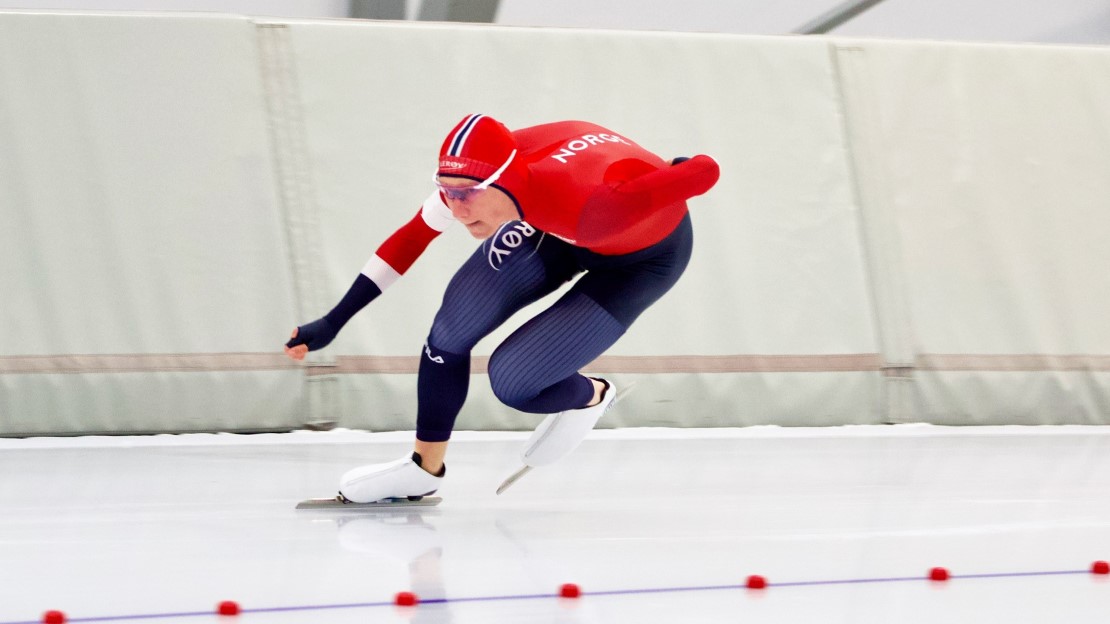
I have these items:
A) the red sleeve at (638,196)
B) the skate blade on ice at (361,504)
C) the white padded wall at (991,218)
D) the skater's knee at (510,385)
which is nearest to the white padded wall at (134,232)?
the skate blade on ice at (361,504)

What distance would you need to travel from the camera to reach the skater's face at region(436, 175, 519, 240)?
2.24 m

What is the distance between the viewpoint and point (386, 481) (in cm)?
257

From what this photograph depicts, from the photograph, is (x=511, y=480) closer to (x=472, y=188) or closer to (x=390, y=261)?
(x=390, y=261)

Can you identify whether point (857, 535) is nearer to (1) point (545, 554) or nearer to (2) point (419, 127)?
(1) point (545, 554)

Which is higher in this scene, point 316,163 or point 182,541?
point 316,163

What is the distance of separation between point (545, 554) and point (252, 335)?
7.13ft

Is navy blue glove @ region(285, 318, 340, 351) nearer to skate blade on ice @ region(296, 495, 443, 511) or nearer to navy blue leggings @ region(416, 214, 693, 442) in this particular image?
navy blue leggings @ region(416, 214, 693, 442)

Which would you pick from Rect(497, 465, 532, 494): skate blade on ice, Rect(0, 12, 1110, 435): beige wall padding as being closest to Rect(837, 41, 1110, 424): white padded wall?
Rect(0, 12, 1110, 435): beige wall padding

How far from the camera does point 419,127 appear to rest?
14.1ft

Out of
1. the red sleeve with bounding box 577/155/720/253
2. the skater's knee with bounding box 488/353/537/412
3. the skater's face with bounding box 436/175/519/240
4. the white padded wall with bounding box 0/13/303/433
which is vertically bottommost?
the skater's knee with bounding box 488/353/537/412

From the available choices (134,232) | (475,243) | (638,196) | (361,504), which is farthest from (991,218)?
(134,232)

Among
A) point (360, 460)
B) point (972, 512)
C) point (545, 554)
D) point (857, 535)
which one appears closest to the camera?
point (545, 554)

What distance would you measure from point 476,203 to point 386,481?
75cm

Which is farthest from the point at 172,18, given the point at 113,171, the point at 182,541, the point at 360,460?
the point at 182,541
